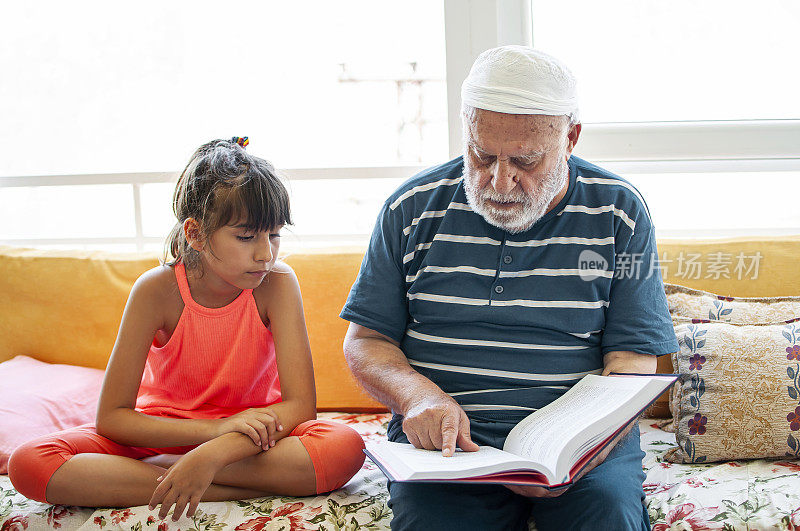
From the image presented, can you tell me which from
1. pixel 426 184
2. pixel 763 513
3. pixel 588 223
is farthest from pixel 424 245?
pixel 763 513

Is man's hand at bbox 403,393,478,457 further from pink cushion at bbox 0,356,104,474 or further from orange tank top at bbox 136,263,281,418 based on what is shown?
pink cushion at bbox 0,356,104,474

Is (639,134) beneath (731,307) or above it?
above

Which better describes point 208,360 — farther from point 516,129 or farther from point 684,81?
point 684,81

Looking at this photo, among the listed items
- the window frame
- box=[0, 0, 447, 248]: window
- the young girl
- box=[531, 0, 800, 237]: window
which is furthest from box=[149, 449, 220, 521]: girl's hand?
box=[531, 0, 800, 237]: window

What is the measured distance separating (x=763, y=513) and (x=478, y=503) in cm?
55

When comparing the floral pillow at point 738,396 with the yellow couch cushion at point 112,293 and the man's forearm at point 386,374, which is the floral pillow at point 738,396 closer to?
the yellow couch cushion at point 112,293

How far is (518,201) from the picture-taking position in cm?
138

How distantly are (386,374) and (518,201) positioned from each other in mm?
433

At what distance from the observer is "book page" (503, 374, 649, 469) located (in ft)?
3.58

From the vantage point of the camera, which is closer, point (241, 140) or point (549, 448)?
point (549, 448)

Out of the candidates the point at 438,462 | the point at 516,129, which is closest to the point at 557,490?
the point at 438,462

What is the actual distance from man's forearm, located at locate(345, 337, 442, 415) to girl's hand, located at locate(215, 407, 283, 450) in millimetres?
200

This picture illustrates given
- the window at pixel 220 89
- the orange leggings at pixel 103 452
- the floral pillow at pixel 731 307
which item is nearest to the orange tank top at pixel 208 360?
the orange leggings at pixel 103 452

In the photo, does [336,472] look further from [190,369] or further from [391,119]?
[391,119]
